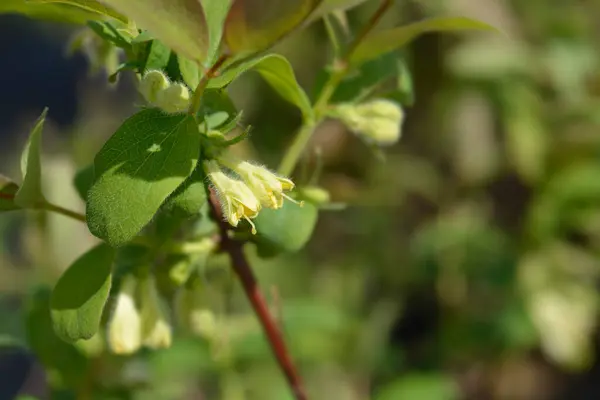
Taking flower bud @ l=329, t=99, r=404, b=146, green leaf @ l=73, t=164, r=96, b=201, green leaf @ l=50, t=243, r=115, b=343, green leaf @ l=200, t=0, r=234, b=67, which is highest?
green leaf @ l=200, t=0, r=234, b=67

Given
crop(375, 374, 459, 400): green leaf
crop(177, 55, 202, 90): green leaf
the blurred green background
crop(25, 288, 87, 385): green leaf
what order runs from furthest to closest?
the blurred green background → crop(375, 374, 459, 400): green leaf → crop(25, 288, 87, 385): green leaf → crop(177, 55, 202, 90): green leaf

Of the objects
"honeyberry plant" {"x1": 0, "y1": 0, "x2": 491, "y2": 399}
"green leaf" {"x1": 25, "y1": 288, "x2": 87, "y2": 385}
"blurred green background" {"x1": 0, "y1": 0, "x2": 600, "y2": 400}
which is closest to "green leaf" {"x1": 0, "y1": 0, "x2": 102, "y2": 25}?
"honeyberry plant" {"x1": 0, "y1": 0, "x2": 491, "y2": 399}

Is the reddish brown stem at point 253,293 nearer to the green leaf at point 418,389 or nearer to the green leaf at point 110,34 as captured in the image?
the green leaf at point 110,34

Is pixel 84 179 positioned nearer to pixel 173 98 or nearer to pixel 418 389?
pixel 173 98

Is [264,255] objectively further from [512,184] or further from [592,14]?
[592,14]

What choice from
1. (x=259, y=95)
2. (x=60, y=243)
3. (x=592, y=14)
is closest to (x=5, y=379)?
(x=259, y=95)

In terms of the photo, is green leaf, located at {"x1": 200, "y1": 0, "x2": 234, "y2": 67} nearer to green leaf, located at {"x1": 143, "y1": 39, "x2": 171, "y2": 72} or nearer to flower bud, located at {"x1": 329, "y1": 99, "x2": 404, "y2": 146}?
green leaf, located at {"x1": 143, "y1": 39, "x2": 171, "y2": 72}
